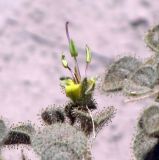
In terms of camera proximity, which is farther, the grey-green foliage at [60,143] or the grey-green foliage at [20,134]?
the grey-green foliage at [20,134]

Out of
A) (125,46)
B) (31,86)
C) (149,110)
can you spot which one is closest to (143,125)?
(149,110)

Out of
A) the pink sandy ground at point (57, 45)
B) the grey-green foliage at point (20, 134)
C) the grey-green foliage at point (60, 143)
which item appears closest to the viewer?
the grey-green foliage at point (60, 143)

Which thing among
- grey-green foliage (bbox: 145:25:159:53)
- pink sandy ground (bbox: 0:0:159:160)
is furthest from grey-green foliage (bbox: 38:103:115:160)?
pink sandy ground (bbox: 0:0:159:160)

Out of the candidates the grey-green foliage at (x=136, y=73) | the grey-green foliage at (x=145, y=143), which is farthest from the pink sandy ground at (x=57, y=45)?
the grey-green foliage at (x=145, y=143)

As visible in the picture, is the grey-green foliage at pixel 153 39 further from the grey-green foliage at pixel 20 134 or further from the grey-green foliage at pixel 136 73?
A: the grey-green foliage at pixel 20 134

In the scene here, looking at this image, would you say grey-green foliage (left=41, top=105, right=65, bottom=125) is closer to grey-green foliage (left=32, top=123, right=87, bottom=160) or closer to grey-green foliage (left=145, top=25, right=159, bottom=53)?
grey-green foliage (left=32, top=123, right=87, bottom=160)

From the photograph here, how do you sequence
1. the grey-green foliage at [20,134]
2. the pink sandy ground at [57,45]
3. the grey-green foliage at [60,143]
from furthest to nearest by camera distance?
1. the pink sandy ground at [57,45]
2. the grey-green foliage at [20,134]
3. the grey-green foliage at [60,143]

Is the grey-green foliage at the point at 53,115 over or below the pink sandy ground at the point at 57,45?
below
